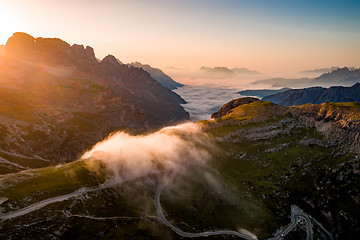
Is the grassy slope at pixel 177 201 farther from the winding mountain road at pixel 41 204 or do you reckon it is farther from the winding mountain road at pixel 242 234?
the winding mountain road at pixel 242 234

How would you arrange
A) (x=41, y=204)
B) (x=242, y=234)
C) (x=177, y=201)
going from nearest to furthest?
(x=41, y=204) → (x=242, y=234) → (x=177, y=201)

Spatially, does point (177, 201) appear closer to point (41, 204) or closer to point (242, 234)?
point (242, 234)

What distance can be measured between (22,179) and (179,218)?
316 feet

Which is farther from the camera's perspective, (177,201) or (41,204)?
(177,201)

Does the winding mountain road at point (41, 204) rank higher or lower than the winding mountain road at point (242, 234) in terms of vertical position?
higher

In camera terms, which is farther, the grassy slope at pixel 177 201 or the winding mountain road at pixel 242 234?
the winding mountain road at pixel 242 234

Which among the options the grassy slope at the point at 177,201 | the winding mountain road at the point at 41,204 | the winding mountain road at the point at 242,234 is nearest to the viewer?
the winding mountain road at the point at 41,204

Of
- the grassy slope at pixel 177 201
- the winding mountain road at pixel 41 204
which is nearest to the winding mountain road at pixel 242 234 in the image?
the grassy slope at pixel 177 201

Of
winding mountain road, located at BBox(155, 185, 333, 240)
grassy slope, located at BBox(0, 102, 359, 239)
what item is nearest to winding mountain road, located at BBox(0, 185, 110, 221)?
grassy slope, located at BBox(0, 102, 359, 239)

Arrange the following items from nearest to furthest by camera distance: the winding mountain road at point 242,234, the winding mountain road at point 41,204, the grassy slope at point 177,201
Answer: the winding mountain road at point 41,204, the grassy slope at point 177,201, the winding mountain road at point 242,234

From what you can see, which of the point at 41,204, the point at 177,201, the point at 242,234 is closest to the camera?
the point at 41,204

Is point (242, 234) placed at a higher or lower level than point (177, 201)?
lower

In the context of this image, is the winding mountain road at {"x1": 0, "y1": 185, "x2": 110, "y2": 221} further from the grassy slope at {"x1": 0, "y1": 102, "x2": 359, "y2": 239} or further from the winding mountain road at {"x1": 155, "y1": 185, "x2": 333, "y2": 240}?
the winding mountain road at {"x1": 155, "y1": 185, "x2": 333, "y2": 240}

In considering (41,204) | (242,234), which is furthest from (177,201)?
(41,204)
